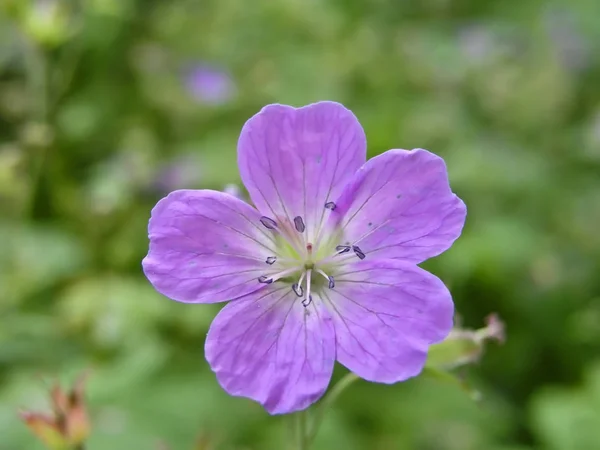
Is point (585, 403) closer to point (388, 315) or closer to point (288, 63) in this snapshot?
point (388, 315)

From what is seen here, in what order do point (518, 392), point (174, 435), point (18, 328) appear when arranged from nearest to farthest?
point (174, 435), point (18, 328), point (518, 392)

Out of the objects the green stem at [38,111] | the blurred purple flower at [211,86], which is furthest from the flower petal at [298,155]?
the blurred purple flower at [211,86]

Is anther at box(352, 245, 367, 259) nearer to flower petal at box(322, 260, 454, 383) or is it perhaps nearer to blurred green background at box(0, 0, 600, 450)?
flower petal at box(322, 260, 454, 383)

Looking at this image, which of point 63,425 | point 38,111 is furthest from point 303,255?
point 38,111

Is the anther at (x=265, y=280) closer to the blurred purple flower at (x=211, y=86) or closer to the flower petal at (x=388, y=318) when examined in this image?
the flower petal at (x=388, y=318)

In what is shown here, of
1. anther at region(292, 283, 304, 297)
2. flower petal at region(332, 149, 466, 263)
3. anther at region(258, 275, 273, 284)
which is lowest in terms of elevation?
anther at region(292, 283, 304, 297)

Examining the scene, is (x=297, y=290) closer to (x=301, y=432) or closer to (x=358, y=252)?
(x=358, y=252)

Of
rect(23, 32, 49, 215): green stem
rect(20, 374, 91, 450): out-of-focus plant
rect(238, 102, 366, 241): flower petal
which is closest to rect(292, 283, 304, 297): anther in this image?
rect(238, 102, 366, 241): flower petal

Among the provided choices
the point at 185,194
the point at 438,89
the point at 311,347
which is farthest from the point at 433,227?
the point at 438,89
